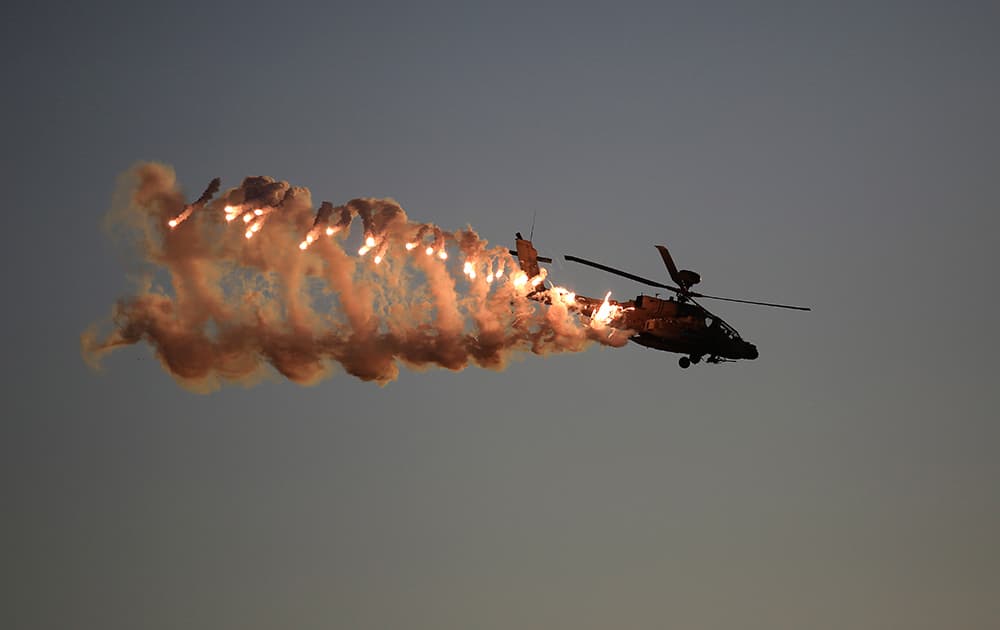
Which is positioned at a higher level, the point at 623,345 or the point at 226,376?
the point at 623,345

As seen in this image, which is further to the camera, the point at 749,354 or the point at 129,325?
the point at 749,354

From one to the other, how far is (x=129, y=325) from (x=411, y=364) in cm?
1065

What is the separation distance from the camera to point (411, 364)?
54375 mm

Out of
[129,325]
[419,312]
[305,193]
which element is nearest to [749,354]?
[419,312]

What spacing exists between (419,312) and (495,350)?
3278mm

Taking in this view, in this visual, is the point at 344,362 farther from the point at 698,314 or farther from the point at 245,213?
the point at 698,314

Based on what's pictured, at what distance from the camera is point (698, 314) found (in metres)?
54.6

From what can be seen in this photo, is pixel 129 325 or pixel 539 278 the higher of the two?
pixel 539 278

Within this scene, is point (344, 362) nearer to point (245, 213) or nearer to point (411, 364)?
point (411, 364)

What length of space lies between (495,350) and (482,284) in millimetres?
2712

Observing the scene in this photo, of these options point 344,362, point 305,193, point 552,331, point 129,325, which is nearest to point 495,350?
point 552,331

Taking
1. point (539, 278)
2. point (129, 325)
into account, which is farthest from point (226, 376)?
point (539, 278)

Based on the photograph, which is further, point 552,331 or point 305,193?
point 552,331

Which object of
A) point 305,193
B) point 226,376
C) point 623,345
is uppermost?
point 305,193
